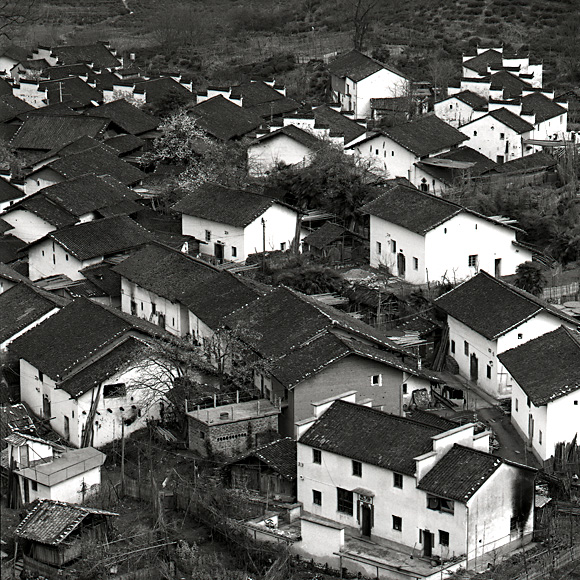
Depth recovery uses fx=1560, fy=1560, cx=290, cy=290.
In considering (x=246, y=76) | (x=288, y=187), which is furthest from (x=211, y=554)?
(x=246, y=76)

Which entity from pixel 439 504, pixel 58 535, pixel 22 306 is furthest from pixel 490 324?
pixel 58 535

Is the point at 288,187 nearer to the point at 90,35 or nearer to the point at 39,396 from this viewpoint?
the point at 39,396

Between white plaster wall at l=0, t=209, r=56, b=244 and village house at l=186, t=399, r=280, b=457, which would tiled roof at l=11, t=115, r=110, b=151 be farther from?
village house at l=186, t=399, r=280, b=457

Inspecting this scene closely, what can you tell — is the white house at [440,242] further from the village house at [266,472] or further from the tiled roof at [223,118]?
the tiled roof at [223,118]

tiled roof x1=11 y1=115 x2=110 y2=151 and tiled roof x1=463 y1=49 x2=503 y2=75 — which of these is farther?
tiled roof x1=463 y1=49 x2=503 y2=75

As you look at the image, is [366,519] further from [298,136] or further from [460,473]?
[298,136]

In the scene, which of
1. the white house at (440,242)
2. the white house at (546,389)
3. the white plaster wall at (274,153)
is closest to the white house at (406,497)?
the white house at (546,389)

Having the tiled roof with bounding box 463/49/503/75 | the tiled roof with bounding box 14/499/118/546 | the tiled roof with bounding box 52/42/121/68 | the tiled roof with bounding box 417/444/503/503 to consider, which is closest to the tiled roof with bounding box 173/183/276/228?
the tiled roof with bounding box 14/499/118/546
